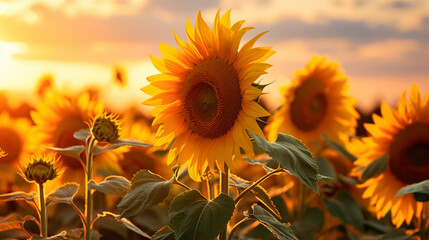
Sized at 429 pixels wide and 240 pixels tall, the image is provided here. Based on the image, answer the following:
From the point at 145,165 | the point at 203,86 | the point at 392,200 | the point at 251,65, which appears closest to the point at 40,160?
the point at 203,86

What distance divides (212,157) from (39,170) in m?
0.63

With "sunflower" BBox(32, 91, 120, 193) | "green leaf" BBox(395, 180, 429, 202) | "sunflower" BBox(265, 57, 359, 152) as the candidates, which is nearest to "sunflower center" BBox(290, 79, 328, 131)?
"sunflower" BBox(265, 57, 359, 152)

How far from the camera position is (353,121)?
4070 millimetres

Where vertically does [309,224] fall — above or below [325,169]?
below

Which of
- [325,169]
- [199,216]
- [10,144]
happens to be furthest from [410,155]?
[10,144]

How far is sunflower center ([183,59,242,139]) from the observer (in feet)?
5.92

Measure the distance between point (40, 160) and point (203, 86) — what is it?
25.9 inches

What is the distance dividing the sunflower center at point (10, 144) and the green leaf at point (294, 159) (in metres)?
2.82

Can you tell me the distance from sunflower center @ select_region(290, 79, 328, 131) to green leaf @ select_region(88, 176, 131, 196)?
2234mm

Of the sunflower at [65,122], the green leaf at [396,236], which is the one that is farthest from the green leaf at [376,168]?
the sunflower at [65,122]

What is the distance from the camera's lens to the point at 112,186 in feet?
6.31

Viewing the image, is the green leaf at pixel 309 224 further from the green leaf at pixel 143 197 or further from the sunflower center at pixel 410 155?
the green leaf at pixel 143 197

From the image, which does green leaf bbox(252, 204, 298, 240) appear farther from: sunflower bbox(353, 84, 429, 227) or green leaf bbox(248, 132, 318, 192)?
sunflower bbox(353, 84, 429, 227)

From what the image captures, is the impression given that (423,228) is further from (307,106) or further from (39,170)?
(39,170)
